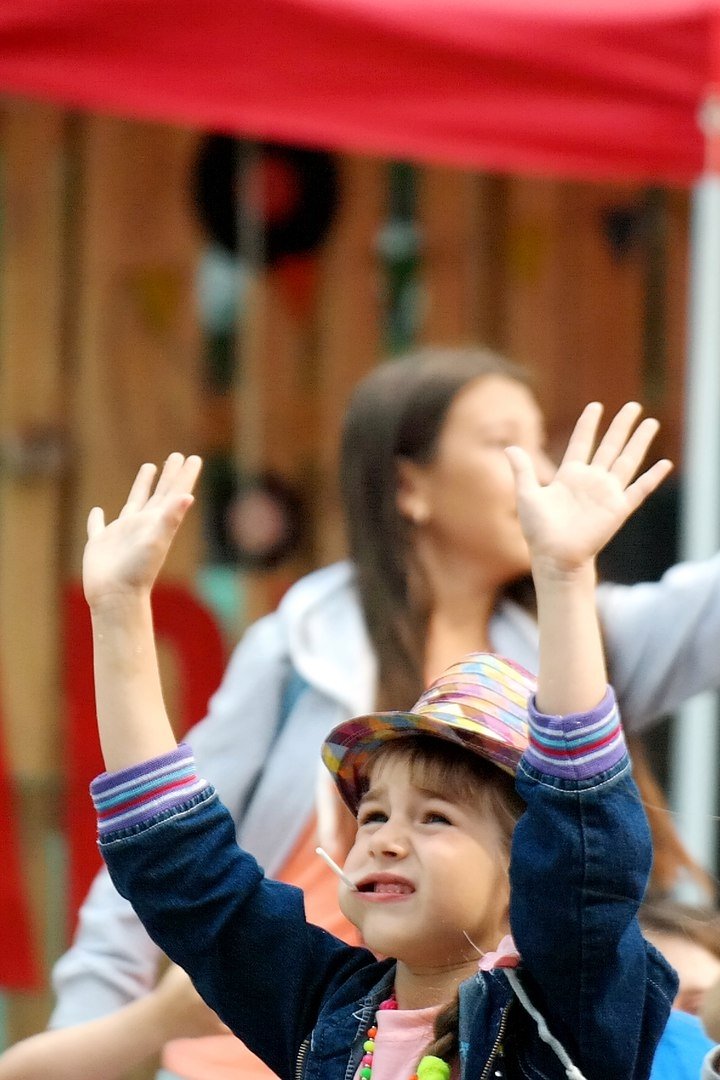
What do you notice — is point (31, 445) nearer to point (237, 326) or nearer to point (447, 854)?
point (237, 326)

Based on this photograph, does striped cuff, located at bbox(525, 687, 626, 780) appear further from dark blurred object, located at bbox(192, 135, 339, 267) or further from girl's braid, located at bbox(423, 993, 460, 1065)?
dark blurred object, located at bbox(192, 135, 339, 267)

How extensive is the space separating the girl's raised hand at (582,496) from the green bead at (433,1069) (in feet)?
1.42

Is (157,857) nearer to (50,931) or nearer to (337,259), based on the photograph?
(50,931)

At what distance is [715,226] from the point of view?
137 inches

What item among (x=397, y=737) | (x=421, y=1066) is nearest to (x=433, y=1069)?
(x=421, y=1066)

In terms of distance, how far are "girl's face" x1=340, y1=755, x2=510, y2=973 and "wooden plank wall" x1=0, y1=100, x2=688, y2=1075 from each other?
2.40m

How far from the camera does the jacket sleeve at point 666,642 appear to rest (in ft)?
7.45

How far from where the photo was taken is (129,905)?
7.39ft

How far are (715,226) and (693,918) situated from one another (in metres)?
1.80

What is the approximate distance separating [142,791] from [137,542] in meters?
0.23

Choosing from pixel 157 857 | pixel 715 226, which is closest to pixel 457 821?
pixel 157 857

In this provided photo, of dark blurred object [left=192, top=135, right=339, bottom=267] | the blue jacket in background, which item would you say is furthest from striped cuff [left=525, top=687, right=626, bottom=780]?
dark blurred object [left=192, top=135, right=339, bottom=267]

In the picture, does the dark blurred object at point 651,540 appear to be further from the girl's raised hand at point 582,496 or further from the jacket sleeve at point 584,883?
the jacket sleeve at point 584,883

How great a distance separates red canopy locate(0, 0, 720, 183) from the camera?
112 inches
